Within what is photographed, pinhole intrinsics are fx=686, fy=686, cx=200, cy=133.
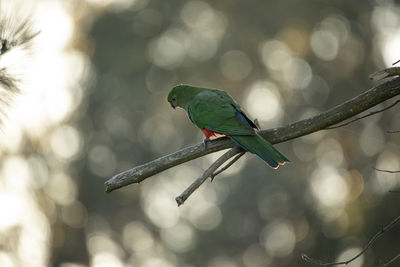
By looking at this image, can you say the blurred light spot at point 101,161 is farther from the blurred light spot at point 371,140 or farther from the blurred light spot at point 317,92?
the blurred light spot at point 371,140

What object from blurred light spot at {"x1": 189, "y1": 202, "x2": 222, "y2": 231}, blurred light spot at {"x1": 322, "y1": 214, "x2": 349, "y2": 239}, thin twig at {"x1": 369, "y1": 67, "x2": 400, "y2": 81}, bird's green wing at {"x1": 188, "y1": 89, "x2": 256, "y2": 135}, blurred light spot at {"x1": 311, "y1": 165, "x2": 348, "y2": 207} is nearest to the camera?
thin twig at {"x1": 369, "y1": 67, "x2": 400, "y2": 81}

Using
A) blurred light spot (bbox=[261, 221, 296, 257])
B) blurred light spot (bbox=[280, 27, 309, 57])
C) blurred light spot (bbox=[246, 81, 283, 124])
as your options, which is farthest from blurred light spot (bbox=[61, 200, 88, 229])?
blurred light spot (bbox=[280, 27, 309, 57])

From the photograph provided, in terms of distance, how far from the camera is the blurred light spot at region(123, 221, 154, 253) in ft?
A: 73.7

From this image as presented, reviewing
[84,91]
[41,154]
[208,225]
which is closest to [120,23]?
[84,91]

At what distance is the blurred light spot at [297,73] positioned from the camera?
22.1m

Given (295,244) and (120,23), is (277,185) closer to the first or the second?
(295,244)

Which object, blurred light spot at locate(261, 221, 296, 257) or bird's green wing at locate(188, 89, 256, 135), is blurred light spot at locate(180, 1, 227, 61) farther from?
bird's green wing at locate(188, 89, 256, 135)

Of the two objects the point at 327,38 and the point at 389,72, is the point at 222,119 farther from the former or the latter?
the point at 327,38

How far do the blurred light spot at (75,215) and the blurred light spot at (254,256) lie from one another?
5.40 m

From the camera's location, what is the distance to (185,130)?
2280cm

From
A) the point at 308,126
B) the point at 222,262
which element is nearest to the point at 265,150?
the point at 308,126

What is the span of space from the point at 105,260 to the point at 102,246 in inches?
25.7

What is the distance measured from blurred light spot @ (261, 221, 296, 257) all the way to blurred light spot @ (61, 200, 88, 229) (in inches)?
232

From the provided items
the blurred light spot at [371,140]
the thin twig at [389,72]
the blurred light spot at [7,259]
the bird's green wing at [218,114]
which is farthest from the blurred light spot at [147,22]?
the thin twig at [389,72]
